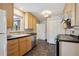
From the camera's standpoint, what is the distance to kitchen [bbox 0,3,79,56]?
9.98 feet

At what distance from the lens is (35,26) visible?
380 inches

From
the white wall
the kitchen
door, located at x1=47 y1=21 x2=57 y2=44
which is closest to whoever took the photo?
the kitchen

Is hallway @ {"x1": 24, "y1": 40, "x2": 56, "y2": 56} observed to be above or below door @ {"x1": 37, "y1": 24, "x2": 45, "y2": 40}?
below

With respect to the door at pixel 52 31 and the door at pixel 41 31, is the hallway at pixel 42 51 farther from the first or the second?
the door at pixel 41 31

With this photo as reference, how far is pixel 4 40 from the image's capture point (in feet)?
8.81

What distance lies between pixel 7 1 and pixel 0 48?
1.90 meters

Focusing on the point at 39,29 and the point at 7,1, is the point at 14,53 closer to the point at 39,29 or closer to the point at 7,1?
the point at 7,1

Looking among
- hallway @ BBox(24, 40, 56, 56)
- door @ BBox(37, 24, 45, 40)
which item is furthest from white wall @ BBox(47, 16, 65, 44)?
door @ BBox(37, 24, 45, 40)

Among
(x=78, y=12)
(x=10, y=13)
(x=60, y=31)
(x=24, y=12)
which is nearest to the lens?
(x=78, y=12)

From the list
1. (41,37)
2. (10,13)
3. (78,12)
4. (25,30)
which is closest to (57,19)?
(25,30)

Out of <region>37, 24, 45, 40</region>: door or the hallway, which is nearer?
the hallway

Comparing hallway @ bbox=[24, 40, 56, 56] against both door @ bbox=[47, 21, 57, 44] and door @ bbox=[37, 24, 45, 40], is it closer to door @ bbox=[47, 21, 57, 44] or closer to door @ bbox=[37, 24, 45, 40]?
door @ bbox=[47, 21, 57, 44]

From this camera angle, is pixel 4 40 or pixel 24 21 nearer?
pixel 4 40

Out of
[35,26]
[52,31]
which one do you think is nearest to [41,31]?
[35,26]
